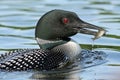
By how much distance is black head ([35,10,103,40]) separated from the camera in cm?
1184

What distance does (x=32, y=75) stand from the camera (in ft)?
36.4

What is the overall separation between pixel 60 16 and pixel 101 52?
4.50 ft

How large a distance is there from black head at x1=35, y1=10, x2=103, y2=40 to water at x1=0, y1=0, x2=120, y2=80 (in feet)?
2.36

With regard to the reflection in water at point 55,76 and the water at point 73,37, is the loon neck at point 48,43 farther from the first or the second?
the reflection in water at point 55,76

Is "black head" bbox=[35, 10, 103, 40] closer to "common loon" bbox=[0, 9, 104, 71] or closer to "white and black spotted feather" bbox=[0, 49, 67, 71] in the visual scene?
"common loon" bbox=[0, 9, 104, 71]

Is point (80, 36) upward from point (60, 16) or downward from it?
downward

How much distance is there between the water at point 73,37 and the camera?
36.5ft

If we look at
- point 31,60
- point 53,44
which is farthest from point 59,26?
point 31,60

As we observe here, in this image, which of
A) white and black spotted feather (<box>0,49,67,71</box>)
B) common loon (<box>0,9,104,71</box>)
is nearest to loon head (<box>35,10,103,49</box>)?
common loon (<box>0,9,104,71</box>)

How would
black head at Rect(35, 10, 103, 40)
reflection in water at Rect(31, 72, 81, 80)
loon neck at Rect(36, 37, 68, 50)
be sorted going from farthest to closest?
loon neck at Rect(36, 37, 68, 50) → black head at Rect(35, 10, 103, 40) → reflection in water at Rect(31, 72, 81, 80)

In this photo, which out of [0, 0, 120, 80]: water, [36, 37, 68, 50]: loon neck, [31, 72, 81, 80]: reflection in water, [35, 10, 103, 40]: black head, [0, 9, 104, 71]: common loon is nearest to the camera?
[31, 72, 81, 80]: reflection in water

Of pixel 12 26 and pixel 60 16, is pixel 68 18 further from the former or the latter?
pixel 12 26

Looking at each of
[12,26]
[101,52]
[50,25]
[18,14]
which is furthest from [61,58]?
[18,14]

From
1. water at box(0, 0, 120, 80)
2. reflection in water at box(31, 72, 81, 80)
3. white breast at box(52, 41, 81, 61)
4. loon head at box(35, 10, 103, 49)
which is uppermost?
loon head at box(35, 10, 103, 49)
